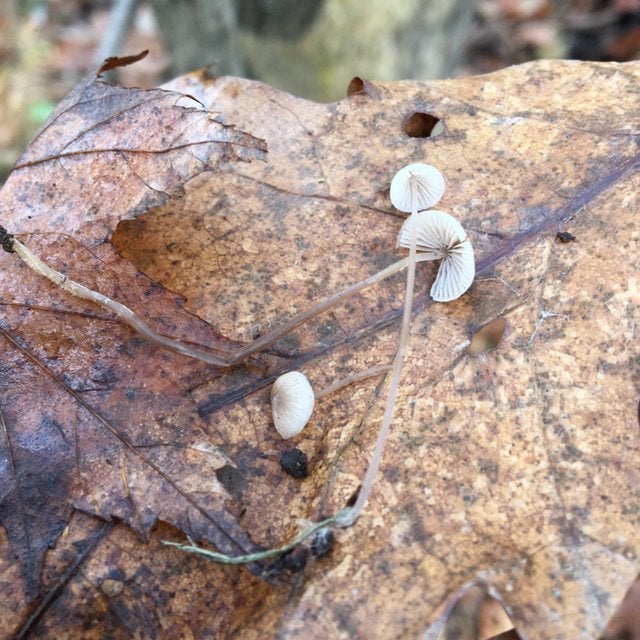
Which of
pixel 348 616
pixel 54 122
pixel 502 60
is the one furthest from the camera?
pixel 502 60

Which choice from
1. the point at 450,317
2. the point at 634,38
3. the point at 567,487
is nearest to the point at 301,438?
the point at 450,317

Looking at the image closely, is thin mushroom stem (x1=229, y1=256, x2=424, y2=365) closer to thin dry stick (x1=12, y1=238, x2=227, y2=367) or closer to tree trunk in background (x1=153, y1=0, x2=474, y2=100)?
thin dry stick (x1=12, y1=238, x2=227, y2=367)

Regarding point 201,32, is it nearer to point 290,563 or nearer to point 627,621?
point 290,563

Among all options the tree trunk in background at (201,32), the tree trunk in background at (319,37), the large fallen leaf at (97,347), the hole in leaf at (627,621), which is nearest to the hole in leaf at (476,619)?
the hole in leaf at (627,621)

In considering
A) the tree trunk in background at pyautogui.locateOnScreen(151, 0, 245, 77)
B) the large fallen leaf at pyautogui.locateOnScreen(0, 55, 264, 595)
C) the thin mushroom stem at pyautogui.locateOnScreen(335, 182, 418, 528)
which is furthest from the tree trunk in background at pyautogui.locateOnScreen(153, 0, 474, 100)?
the thin mushroom stem at pyautogui.locateOnScreen(335, 182, 418, 528)

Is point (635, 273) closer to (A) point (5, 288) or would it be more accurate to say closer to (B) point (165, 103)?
(B) point (165, 103)

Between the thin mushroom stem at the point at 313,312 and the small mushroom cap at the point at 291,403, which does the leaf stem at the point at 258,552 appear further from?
the thin mushroom stem at the point at 313,312
